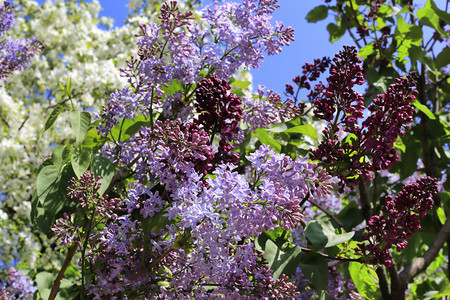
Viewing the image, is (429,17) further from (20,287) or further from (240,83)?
(20,287)

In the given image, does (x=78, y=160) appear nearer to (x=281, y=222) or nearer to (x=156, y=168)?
(x=156, y=168)

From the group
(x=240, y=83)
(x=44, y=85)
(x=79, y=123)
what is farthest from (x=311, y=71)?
(x=44, y=85)

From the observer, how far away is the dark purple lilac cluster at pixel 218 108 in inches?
35.7

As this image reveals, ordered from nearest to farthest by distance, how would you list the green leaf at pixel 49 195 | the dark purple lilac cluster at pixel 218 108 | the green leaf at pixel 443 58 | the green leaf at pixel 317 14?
the dark purple lilac cluster at pixel 218 108
the green leaf at pixel 49 195
the green leaf at pixel 443 58
the green leaf at pixel 317 14

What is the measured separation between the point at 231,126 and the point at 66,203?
43 cm

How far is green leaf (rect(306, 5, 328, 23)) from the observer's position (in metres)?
2.61

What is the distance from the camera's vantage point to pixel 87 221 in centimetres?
108

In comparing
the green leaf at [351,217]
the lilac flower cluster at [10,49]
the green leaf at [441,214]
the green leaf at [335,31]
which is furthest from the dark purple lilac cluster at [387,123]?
the green leaf at [335,31]

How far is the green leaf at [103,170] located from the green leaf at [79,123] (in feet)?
0.24

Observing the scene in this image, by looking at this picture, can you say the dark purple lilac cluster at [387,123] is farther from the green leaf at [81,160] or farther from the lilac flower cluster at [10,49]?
the lilac flower cluster at [10,49]

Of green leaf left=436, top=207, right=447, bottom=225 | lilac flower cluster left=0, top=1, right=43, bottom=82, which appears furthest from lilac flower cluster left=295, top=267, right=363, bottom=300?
lilac flower cluster left=0, top=1, right=43, bottom=82

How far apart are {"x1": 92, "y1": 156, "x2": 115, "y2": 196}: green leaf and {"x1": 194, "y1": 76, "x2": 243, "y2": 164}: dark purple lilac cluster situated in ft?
0.83

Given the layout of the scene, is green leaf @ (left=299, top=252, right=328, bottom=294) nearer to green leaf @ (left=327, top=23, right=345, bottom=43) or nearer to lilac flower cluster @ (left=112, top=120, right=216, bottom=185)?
lilac flower cluster @ (left=112, top=120, right=216, bottom=185)

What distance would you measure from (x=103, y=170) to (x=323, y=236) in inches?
25.1
